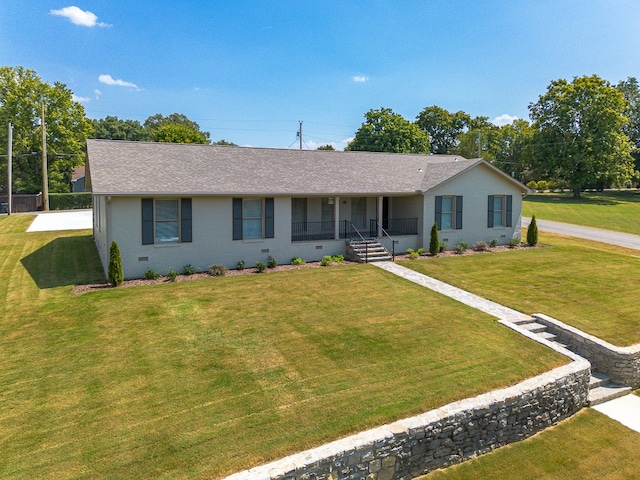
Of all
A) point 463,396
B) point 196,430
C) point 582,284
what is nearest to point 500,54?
point 582,284

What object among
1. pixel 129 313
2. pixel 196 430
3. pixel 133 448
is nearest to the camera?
pixel 133 448

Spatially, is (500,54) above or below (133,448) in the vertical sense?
above

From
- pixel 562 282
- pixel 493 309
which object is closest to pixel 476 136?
pixel 562 282

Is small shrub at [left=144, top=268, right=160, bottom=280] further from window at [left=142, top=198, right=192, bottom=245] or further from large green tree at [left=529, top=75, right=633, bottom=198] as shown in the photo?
large green tree at [left=529, top=75, right=633, bottom=198]

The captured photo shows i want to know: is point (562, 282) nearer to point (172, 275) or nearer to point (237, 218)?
point (237, 218)

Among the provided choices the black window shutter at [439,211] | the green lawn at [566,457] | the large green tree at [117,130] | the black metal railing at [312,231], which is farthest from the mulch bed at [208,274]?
the large green tree at [117,130]

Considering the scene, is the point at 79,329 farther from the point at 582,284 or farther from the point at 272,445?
the point at 582,284
